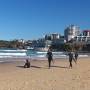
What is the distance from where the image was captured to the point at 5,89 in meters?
11.9

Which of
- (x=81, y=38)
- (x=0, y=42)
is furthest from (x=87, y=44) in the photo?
(x=0, y=42)

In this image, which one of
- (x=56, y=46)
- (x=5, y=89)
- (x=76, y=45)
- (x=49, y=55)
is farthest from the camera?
(x=56, y=46)

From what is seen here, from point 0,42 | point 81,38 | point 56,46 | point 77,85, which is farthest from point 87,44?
point 77,85

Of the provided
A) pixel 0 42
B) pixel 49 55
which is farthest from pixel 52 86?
pixel 0 42

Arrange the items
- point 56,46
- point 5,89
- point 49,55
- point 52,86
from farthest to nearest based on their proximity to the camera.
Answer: point 56,46, point 49,55, point 52,86, point 5,89

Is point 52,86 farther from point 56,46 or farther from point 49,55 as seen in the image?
point 56,46

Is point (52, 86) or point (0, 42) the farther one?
point (0, 42)

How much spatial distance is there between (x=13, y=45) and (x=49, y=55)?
14374cm

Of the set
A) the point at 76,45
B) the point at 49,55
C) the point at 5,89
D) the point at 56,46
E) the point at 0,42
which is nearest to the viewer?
the point at 5,89

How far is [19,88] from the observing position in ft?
39.8

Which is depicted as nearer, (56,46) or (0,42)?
(56,46)

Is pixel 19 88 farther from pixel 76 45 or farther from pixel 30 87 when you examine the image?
pixel 76 45

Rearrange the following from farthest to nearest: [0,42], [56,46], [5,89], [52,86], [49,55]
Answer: [0,42]
[56,46]
[49,55]
[52,86]
[5,89]

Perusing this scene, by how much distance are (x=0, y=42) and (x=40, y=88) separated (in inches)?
6597
